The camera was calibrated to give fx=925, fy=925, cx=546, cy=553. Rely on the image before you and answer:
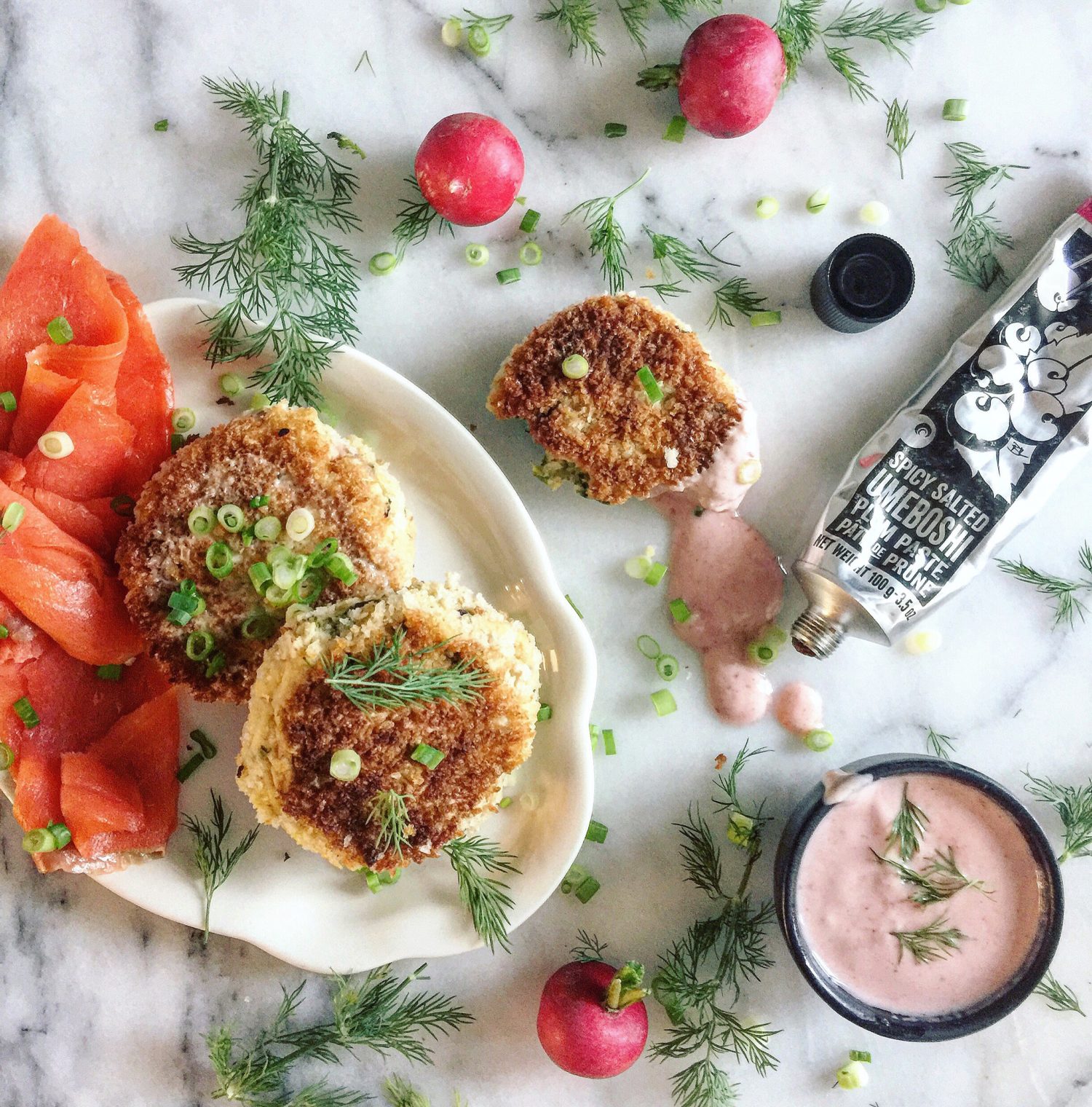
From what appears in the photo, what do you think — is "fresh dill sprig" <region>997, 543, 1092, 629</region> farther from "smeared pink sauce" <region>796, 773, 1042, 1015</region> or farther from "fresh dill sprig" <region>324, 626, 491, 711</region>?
"fresh dill sprig" <region>324, 626, 491, 711</region>

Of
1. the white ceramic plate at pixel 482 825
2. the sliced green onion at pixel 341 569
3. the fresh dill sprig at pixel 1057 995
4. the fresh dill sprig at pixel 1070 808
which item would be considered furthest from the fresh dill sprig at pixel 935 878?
the sliced green onion at pixel 341 569

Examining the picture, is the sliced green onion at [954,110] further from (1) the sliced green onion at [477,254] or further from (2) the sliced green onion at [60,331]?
(2) the sliced green onion at [60,331]

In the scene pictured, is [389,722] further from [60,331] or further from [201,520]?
[60,331]

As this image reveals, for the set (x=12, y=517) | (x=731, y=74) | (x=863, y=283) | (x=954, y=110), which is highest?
(x=954, y=110)

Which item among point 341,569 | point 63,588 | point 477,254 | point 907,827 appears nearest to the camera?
point 341,569

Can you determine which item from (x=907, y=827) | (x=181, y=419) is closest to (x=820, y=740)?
(x=907, y=827)

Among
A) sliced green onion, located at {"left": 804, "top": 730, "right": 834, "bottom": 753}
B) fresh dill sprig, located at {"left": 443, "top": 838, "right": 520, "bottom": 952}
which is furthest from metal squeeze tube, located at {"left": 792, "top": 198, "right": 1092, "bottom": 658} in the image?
fresh dill sprig, located at {"left": 443, "top": 838, "right": 520, "bottom": 952}

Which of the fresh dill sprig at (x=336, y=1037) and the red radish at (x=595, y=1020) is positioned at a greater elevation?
the red radish at (x=595, y=1020)
